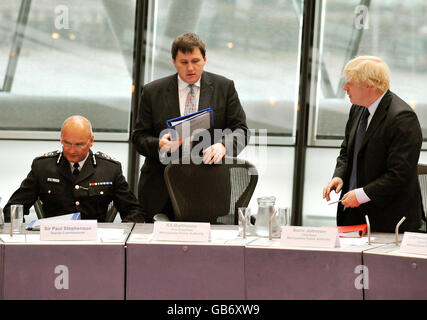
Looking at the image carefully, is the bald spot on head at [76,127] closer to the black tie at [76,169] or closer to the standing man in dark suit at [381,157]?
the black tie at [76,169]

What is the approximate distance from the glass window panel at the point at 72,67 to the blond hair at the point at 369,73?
10.0 ft

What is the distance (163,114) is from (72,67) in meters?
2.31

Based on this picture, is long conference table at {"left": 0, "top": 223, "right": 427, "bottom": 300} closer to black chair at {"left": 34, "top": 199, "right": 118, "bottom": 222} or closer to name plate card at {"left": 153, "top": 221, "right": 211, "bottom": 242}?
name plate card at {"left": 153, "top": 221, "right": 211, "bottom": 242}

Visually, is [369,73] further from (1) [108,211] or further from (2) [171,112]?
(1) [108,211]

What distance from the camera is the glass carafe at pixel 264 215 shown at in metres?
2.44

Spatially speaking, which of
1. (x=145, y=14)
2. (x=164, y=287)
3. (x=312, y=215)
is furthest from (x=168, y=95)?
(x=312, y=215)

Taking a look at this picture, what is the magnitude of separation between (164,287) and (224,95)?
1514 millimetres

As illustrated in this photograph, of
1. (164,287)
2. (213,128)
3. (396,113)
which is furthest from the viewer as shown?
(213,128)

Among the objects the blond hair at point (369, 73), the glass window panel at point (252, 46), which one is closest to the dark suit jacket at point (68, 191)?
the blond hair at point (369, 73)

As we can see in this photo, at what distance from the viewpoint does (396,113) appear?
8.72 feet

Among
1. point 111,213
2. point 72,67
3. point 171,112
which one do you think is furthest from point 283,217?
point 72,67

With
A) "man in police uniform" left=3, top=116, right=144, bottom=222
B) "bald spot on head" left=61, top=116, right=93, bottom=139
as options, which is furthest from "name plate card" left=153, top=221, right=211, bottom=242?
"bald spot on head" left=61, top=116, right=93, bottom=139

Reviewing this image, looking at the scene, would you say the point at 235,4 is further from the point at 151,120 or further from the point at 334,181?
the point at 334,181

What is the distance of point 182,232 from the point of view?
226 cm
